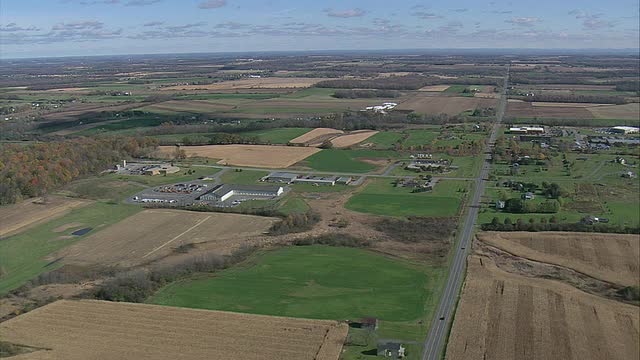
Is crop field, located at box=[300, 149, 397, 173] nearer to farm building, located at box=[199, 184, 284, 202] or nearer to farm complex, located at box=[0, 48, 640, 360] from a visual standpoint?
farm complex, located at box=[0, 48, 640, 360]

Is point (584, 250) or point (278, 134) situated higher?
point (278, 134)

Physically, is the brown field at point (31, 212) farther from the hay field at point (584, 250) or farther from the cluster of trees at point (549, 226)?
the cluster of trees at point (549, 226)

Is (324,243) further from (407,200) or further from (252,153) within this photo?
(252,153)

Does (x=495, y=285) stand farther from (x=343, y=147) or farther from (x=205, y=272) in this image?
(x=343, y=147)

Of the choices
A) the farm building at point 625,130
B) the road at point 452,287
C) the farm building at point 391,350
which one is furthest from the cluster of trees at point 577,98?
the farm building at point 391,350

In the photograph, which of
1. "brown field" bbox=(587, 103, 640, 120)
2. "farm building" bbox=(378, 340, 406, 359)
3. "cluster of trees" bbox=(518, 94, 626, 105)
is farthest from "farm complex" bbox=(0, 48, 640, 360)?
"cluster of trees" bbox=(518, 94, 626, 105)

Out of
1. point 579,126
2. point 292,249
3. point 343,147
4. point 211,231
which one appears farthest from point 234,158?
point 579,126

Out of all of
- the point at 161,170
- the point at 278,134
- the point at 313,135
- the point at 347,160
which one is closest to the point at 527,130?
the point at 347,160

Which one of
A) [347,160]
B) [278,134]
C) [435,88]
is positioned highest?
[435,88]
